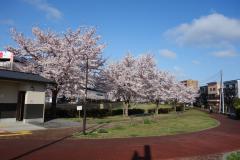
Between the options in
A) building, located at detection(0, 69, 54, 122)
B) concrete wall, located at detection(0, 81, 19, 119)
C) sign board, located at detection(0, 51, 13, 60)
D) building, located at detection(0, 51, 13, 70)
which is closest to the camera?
concrete wall, located at detection(0, 81, 19, 119)

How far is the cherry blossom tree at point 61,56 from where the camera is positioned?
2880cm

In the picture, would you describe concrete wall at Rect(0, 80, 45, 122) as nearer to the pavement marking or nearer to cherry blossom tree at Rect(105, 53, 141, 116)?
the pavement marking

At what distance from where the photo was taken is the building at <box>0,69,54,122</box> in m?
22.6

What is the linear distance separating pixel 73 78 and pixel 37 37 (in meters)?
6.89

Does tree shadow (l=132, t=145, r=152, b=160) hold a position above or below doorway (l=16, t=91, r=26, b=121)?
below

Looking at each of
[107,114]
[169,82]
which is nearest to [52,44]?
[107,114]

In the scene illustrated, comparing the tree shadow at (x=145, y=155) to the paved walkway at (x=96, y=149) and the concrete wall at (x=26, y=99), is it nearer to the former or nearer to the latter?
the paved walkway at (x=96, y=149)

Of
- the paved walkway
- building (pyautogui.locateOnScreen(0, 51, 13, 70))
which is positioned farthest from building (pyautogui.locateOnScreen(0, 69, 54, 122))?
building (pyautogui.locateOnScreen(0, 51, 13, 70))

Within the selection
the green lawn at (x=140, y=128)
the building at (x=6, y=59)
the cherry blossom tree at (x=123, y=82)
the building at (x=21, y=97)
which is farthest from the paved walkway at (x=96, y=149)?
the cherry blossom tree at (x=123, y=82)

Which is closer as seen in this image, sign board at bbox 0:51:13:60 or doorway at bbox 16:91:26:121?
doorway at bbox 16:91:26:121

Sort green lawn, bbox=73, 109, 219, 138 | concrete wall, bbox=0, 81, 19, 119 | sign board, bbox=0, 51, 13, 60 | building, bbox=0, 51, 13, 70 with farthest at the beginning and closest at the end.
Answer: sign board, bbox=0, 51, 13, 60, building, bbox=0, 51, 13, 70, concrete wall, bbox=0, 81, 19, 119, green lawn, bbox=73, 109, 219, 138

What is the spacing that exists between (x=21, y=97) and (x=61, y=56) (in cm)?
714

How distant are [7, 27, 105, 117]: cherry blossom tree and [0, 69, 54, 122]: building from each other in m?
3.66

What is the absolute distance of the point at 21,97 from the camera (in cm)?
2403
